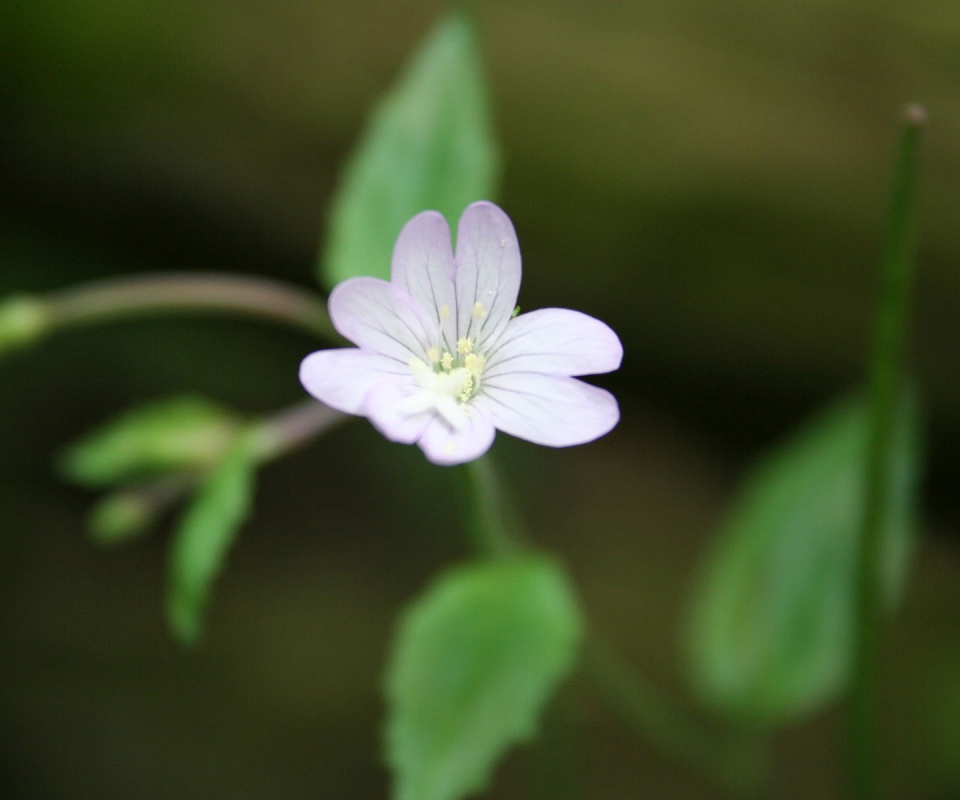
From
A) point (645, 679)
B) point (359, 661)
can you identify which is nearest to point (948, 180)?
point (645, 679)

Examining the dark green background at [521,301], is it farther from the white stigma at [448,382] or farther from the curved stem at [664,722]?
the white stigma at [448,382]


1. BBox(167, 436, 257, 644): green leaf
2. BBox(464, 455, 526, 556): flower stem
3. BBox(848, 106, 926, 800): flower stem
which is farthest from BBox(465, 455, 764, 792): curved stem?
BBox(167, 436, 257, 644): green leaf

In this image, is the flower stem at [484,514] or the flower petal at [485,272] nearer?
the flower petal at [485,272]

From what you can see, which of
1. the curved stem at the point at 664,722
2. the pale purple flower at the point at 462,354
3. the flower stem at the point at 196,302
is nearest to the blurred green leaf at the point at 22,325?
the flower stem at the point at 196,302

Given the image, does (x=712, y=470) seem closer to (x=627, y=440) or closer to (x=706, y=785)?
(x=627, y=440)

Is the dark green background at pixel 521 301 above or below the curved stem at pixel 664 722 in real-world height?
above
